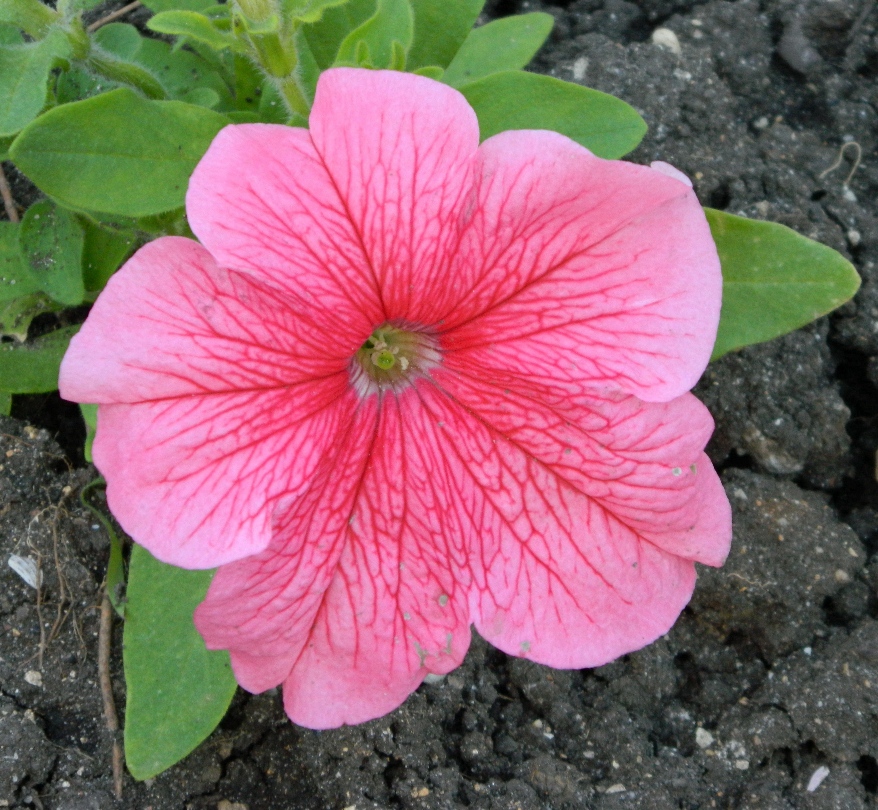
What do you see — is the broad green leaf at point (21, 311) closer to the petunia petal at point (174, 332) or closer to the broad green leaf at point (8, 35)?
the broad green leaf at point (8, 35)

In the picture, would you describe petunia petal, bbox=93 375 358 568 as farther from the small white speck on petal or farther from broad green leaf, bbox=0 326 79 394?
the small white speck on petal

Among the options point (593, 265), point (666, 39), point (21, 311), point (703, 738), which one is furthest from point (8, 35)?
point (703, 738)

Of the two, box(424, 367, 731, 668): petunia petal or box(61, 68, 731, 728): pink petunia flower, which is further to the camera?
box(424, 367, 731, 668): petunia petal

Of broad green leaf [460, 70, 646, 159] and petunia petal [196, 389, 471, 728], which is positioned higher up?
broad green leaf [460, 70, 646, 159]

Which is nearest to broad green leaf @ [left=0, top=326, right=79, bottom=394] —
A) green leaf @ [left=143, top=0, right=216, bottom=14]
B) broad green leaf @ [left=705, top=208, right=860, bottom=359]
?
green leaf @ [left=143, top=0, right=216, bottom=14]

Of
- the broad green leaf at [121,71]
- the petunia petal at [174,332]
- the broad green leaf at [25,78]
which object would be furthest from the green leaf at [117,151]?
the petunia petal at [174,332]
